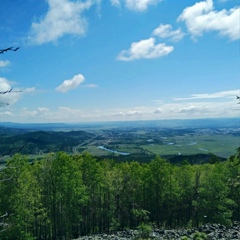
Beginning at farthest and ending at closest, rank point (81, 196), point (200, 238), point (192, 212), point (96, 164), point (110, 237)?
point (192, 212)
point (96, 164)
point (81, 196)
point (110, 237)
point (200, 238)

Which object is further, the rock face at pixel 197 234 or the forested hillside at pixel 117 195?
the forested hillside at pixel 117 195

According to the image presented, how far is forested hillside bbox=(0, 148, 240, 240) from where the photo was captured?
45.9 meters

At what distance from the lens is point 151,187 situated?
55781 mm

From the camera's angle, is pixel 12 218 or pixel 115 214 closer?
pixel 12 218

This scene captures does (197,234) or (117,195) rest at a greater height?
(117,195)

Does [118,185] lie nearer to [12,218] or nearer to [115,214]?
[115,214]

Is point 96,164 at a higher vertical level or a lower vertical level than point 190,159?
higher

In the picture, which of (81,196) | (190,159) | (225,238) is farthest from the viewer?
(190,159)

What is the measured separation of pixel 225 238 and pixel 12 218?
91.8ft

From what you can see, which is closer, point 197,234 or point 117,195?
point 197,234

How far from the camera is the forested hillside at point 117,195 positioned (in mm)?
45906

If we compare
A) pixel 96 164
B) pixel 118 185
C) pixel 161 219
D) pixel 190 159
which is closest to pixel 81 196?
pixel 96 164

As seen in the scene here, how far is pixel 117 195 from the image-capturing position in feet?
183

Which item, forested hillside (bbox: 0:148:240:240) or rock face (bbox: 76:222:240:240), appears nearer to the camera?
rock face (bbox: 76:222:240:240)
